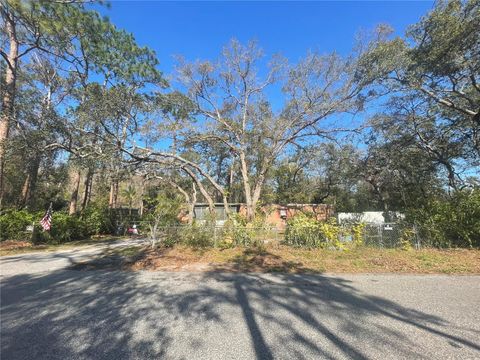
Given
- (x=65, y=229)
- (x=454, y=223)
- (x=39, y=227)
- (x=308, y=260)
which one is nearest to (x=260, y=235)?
(x=308, y=260)

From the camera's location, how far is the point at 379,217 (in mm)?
17781

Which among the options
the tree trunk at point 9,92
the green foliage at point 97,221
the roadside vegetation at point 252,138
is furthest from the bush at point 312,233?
the green foliage at point 97,221

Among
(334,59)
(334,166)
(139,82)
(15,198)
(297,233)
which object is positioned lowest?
(297,233)

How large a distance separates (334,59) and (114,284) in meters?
15.8

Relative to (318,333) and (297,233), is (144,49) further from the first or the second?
(318,333)

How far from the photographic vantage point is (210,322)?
13.9 feet

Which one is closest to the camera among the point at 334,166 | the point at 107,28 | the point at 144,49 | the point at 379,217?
the point at 107,28

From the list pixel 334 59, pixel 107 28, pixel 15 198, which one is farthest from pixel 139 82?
pixel 15 198

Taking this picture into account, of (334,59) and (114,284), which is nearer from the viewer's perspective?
(114,284)

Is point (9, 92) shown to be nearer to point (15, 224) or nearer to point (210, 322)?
point (15, 224)

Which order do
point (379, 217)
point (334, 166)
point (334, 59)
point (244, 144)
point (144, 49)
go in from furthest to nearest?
point (334, 166), point (244, 144), point (379, 217), point (334, 59), point (144, 49)

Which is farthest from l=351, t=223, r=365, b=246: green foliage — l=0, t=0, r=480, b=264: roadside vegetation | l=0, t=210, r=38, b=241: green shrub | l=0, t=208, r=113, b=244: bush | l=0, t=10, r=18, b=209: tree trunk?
l=0, t=10, r=18, b=209: tree trunk

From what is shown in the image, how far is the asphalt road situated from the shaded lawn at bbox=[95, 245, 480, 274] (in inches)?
32.5

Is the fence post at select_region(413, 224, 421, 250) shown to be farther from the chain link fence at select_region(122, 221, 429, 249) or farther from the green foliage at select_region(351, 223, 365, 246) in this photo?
the green foliage at select_region(351, 223, 365, 246)
